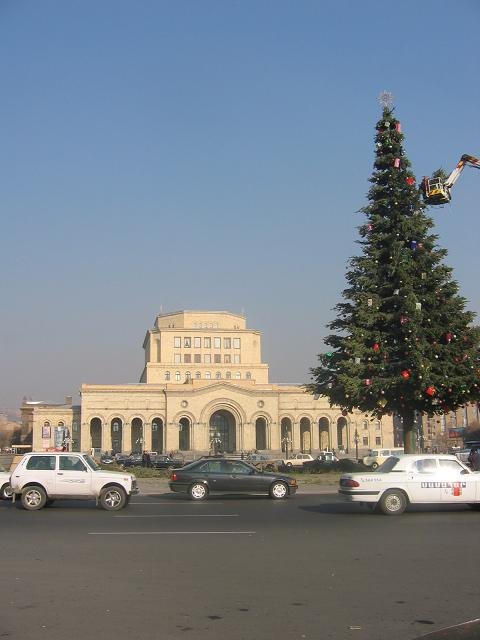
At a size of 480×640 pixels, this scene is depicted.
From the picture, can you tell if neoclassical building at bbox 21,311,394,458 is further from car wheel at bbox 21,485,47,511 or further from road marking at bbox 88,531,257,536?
road marking at bbox 88,531,257,536

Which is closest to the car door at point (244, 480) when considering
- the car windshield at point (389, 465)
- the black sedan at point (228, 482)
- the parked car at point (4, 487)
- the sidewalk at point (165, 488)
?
the black sedan at point (228, 482)

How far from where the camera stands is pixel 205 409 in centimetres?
10256

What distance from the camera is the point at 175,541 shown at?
12.4 meters

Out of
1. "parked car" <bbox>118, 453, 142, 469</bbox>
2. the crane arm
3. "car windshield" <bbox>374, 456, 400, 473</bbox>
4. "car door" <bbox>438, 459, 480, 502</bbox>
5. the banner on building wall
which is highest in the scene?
the crane arm

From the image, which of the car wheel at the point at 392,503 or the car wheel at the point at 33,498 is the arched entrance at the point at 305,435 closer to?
the car wheel at the point at 33,498

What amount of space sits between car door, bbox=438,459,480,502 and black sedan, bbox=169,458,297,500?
669cm

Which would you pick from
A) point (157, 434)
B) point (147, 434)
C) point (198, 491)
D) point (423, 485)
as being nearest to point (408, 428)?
point (198, 491)

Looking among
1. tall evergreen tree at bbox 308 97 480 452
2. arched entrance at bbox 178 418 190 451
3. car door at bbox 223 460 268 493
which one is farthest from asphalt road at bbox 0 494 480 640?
arched entrance at bbox 178 418 190 451

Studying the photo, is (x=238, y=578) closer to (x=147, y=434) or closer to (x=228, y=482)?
(x=228, y=482)

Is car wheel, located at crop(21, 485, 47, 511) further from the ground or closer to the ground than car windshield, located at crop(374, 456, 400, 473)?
closer to the ground

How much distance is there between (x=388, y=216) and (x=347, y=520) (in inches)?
764

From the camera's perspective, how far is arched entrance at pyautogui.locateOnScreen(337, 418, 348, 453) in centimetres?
10850

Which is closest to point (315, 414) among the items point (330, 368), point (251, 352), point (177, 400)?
point (251, 352)

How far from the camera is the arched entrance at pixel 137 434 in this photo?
108188 mm
